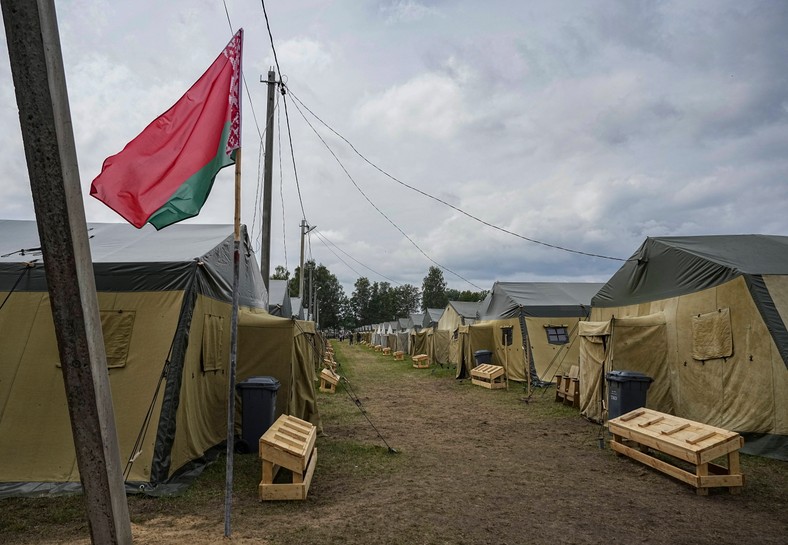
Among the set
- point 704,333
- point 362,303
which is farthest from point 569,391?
point 362,303

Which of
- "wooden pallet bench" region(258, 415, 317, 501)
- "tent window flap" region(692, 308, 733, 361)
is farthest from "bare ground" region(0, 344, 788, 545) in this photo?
"tent window flap" region(692, 308, 733, 361)

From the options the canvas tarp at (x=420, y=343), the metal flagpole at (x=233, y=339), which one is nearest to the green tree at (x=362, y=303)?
the canvas tarp at (x=420, y=343)

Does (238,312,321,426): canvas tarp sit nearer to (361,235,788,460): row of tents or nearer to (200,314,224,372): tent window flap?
(200,314,224,372): tent window flap

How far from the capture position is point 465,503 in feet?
18.1

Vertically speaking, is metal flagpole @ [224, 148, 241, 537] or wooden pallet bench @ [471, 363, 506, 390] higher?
metal flagpole @ [224, 148, 241, 537]

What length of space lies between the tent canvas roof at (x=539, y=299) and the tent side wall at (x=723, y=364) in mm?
8141

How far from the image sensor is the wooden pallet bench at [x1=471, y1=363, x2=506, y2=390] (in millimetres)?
17203

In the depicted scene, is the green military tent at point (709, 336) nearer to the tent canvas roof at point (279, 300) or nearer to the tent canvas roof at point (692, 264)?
the tent canvas roof at point (692, 264)

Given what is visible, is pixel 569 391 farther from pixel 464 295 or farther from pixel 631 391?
pixel 464 295

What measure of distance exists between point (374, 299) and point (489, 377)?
302 ft

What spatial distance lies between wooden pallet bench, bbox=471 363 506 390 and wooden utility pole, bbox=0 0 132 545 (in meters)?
14.8

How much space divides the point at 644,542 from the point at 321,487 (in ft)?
11.4

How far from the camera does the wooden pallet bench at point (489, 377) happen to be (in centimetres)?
1720

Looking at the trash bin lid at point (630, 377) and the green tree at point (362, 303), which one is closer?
the trash bin lid at point (630, 377)
